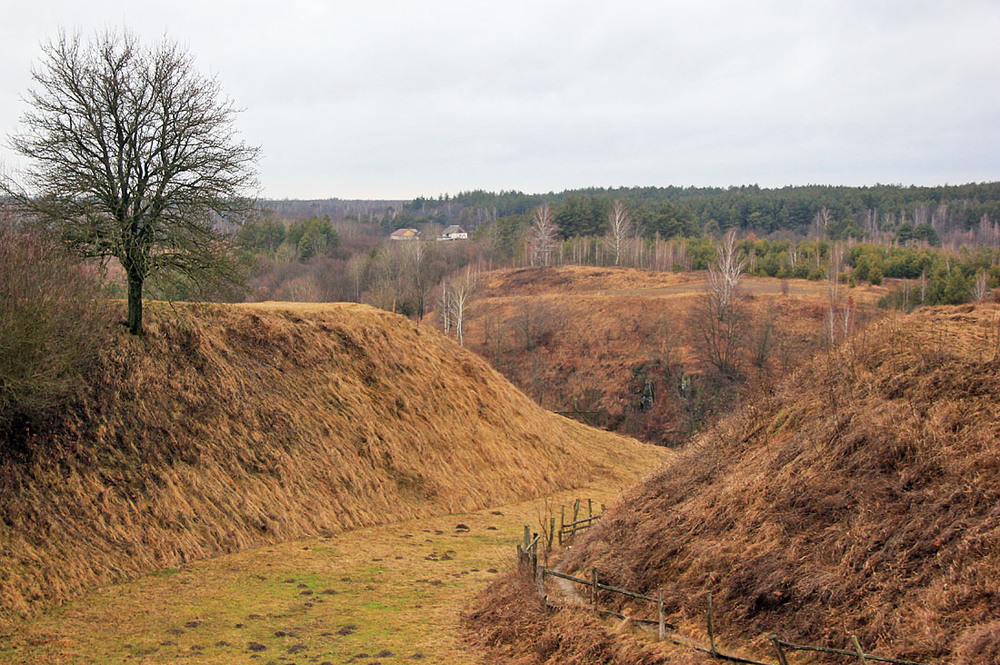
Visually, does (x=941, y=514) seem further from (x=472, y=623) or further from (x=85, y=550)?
(x=85, y=550)

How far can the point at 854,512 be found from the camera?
40.3 feet

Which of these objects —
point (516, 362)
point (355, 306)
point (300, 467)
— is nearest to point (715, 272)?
point (516, 362)

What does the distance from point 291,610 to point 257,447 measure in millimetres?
8291

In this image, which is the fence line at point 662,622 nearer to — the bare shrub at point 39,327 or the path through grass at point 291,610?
the path through grass at point 291,610

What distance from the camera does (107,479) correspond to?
20.0 m

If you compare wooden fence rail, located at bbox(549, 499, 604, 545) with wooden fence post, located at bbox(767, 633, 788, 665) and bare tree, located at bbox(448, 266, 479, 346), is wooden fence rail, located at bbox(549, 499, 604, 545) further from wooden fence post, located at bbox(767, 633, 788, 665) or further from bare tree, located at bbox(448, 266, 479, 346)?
→ bare tree, located at bbox(448, 266, 479, 346)

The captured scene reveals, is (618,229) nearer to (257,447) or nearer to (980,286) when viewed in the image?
(980,286)

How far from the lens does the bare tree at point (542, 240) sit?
103m

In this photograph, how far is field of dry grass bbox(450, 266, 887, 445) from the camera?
60781 millimetres

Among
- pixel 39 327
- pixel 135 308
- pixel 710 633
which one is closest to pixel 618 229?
pixel 135 308

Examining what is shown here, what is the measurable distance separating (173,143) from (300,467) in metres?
10.3

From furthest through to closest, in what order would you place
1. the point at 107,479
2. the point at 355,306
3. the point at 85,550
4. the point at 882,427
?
the point at 355,306
the point at 107,479
the point at 85,550
the point at 882,427

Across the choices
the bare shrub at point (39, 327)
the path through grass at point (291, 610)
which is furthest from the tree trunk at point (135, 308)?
the path through grass at point (291, 610)

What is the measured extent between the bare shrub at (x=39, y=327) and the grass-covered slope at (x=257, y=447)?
0.96m
